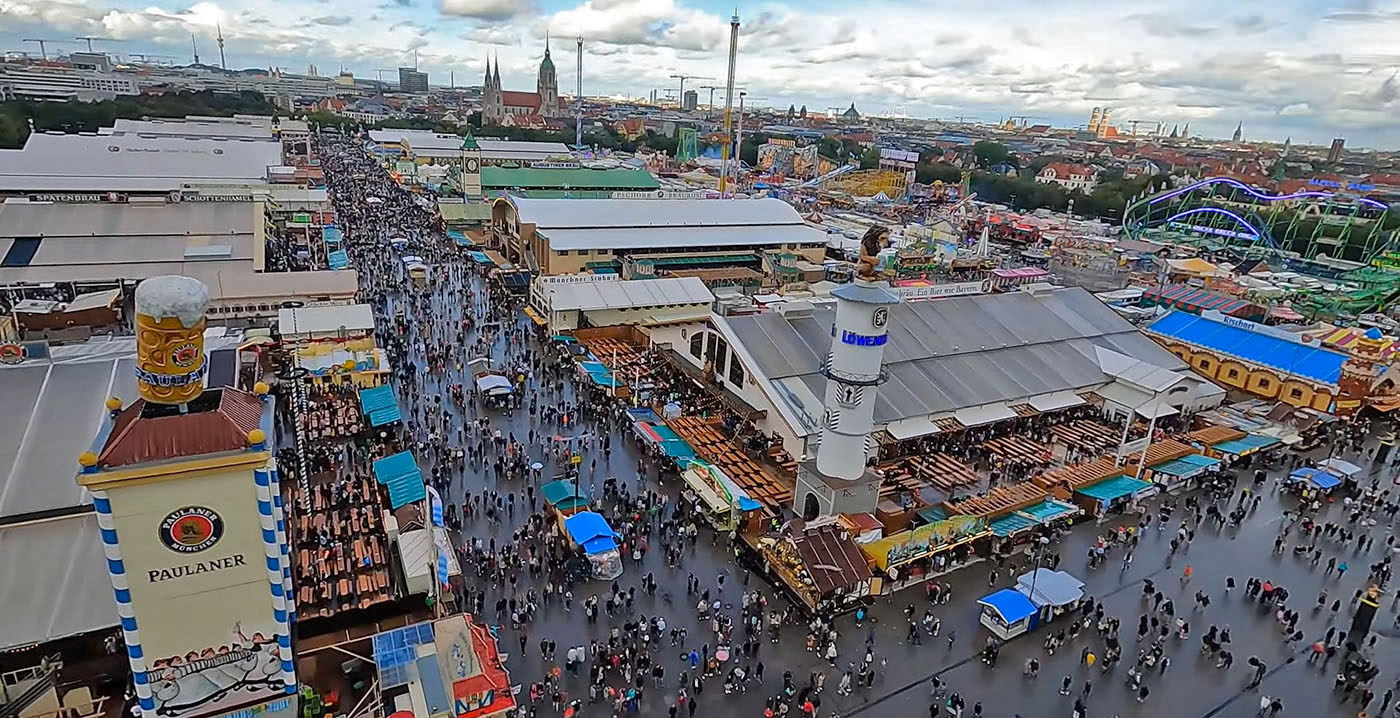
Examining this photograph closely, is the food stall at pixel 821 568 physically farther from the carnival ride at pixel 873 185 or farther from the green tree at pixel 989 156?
the green tree at pixel 989 156

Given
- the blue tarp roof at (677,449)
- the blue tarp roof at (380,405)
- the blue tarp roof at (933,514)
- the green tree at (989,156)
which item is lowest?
the blue tarp roof at (933,514)

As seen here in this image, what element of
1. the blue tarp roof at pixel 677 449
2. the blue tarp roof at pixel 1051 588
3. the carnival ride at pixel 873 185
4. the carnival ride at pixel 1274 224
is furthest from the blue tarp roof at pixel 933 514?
the carnival ride at pixel 873 185

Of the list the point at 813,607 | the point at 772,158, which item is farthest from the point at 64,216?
the point at 772,158

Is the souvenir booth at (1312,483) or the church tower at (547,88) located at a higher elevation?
the church tower at (547,88)

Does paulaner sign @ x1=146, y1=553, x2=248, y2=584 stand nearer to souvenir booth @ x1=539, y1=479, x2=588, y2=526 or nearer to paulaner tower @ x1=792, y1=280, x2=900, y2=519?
souvenir booth @ x1=539, y1=479, x2=588, y2=526

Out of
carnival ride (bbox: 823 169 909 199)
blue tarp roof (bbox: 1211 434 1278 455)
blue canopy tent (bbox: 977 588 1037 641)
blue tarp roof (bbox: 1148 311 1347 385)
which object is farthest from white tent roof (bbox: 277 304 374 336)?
carnival ride (bbox: 823 169 909 199)

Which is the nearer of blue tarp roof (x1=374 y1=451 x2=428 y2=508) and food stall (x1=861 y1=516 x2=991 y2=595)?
food stall (x1=861 y1=516 x2=991 y2=595)
